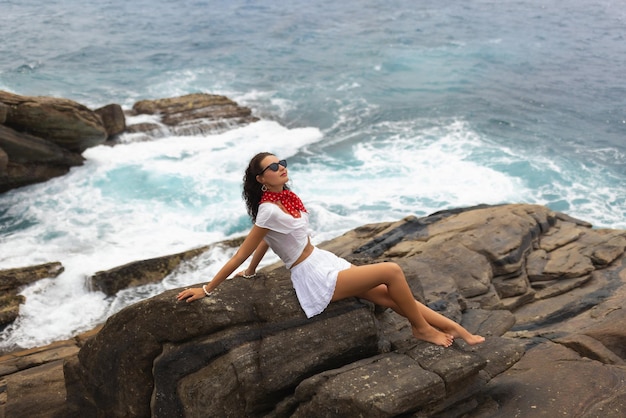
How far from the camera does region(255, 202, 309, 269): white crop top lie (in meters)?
6.23

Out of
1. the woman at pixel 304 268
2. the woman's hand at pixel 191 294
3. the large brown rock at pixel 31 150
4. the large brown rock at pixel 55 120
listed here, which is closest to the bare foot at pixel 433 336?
the woman at pixel 304 268

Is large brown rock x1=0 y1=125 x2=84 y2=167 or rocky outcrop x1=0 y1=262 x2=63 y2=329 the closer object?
rocky outcrop x1=0 y1=262 x2=63 y2=329

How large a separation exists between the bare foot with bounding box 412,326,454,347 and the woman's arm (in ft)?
6.59

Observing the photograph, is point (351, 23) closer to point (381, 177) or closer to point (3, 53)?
point (3, 53)

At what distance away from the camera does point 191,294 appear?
20.3 ft

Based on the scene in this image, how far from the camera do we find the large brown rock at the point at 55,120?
17.0 m

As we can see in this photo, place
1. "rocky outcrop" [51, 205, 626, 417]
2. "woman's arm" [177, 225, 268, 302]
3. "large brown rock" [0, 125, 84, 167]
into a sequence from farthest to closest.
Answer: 1. "large brown rock" [0, 125, 84, 167]
2. "woman's arm" [177, 225, 268, 302]
3. "rocky outcrop" [51, 205, 626, 417]

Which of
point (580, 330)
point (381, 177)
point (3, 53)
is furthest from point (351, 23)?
point (580, 330)

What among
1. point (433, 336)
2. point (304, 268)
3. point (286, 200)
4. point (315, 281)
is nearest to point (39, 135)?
point (286, 200)

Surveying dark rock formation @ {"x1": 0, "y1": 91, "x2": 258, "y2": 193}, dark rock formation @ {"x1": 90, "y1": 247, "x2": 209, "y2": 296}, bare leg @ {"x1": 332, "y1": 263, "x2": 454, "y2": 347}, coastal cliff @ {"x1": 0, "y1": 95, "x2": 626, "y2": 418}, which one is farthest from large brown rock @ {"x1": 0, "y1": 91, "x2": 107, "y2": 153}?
bare leg @ {"x1": 332, "y1": 263, "x2": 454, "y2": 347}

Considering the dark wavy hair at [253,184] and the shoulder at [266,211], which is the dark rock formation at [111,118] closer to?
the dark wavy hair at [253,184]

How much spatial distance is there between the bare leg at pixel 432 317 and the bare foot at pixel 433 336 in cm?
12

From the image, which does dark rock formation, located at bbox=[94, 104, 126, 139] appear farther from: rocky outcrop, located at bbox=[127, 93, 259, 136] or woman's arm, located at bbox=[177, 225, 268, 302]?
woman's arm, located at bbox=[177, 225, 268, 302]

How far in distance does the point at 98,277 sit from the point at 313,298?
7552mm
